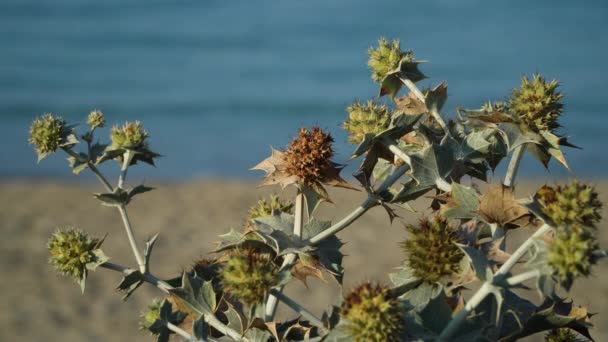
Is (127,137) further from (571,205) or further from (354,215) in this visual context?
(571,205)

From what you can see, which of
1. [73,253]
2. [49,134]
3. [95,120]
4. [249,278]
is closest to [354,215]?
[249,278]

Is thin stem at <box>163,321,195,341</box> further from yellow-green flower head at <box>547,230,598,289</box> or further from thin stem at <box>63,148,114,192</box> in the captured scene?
yellow-green flower head at <box>547,230,598,289</box>

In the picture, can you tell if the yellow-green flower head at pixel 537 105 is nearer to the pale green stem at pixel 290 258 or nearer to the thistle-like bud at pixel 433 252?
the thistle-like bud at pixel 433 252

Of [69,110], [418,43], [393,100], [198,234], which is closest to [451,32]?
[418,43]

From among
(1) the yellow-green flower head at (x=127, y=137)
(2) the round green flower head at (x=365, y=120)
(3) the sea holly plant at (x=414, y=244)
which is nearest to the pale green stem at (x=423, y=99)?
(3) the sea holly plant at (x=414, y=244)

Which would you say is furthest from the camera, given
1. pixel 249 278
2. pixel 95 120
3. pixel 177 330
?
pixel 95 120

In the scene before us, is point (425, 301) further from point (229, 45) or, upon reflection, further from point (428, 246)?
point (229, 45)
